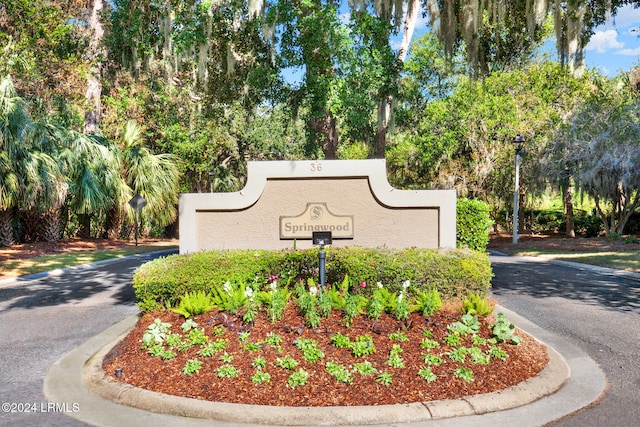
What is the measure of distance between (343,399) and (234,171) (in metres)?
27.1

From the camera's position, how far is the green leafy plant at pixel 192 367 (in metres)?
4.65

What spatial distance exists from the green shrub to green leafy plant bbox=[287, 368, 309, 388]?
565cm

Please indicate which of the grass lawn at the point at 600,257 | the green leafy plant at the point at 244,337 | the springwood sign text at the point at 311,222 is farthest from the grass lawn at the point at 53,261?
the grass lawn at the point at 600,257

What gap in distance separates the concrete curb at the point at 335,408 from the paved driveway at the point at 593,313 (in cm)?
23

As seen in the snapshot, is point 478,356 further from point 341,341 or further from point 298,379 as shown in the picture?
point 298,379

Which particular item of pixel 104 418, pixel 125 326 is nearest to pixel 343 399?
pixel 104 418

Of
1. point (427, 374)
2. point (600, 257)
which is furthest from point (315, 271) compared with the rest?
point (600, 257)

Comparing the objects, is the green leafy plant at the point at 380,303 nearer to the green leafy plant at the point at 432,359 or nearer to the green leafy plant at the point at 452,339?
the green leafy plant at the point at 452,339

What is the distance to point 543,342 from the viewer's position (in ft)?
20.2

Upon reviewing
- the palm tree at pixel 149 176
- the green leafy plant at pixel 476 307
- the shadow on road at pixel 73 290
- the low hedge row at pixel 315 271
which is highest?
the palm tree at pixel 149 176

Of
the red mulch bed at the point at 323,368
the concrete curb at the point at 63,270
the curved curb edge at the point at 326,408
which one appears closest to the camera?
the curved curb edge at the point at 326,408

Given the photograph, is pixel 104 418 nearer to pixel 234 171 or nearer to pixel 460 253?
pixel 460 253

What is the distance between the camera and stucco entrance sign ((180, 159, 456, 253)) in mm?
8219

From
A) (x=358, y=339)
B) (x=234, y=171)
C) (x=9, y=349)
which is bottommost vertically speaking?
(x=9, y=349)
